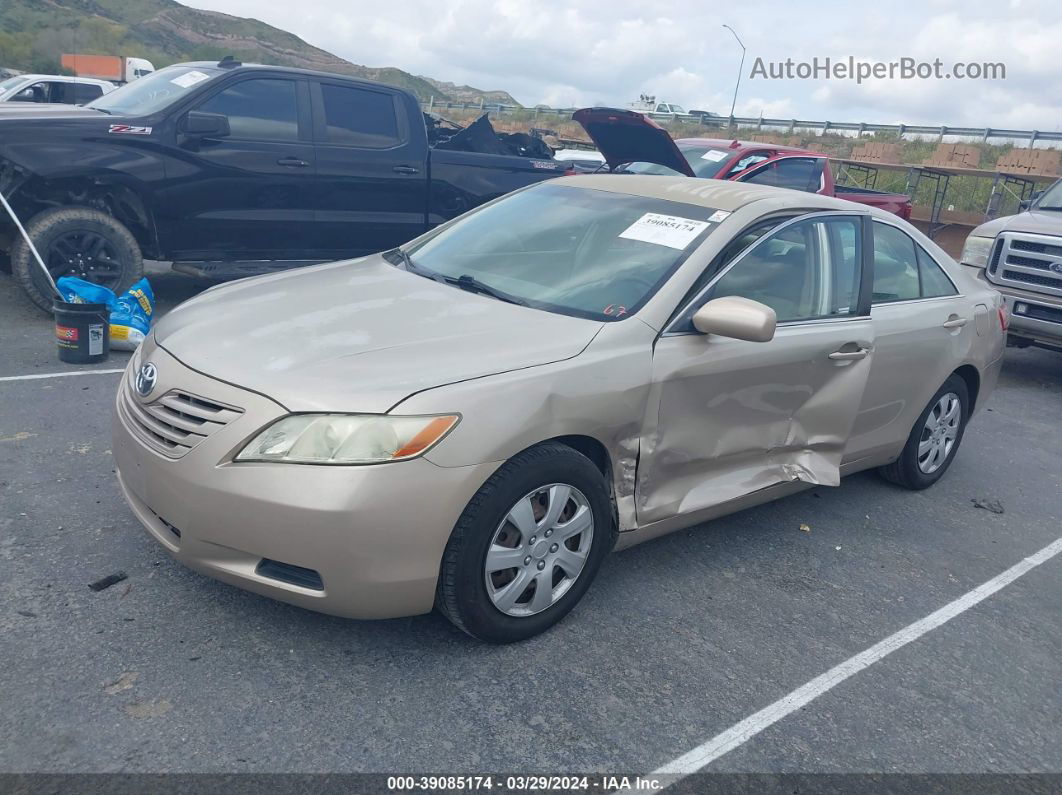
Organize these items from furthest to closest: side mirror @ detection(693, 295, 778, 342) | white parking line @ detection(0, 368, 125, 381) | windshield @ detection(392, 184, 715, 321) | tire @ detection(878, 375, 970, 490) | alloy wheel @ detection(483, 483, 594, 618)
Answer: white parking line @ detection(0, 368, 125, 381), tire @ detection(878, 375, 970, 490), windshield @ detection(392, 184, 715, 321), side mirror @ detection(693, 295, 778, 342), alloy wheel @ detection(483, 483, 594, 618)

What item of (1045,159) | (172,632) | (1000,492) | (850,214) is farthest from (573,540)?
(1045,159)

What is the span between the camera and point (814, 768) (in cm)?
280

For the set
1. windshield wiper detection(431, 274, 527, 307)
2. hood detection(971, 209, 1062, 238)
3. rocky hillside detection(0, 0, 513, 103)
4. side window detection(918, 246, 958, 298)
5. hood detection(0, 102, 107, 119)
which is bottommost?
windshield wiper detection(431, 274, 527, 307)

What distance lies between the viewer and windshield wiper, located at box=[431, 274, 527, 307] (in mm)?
3619

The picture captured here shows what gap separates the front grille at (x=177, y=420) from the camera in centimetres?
284

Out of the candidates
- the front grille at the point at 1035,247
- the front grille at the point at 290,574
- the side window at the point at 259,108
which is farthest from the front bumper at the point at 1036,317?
the front grille at the point at 290,574

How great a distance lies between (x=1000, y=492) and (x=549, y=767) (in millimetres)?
3970

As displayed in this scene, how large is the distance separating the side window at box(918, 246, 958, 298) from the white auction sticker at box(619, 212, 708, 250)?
173 cm

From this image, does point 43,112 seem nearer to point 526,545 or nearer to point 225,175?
point 225,175

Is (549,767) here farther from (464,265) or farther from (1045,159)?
(1045,159)

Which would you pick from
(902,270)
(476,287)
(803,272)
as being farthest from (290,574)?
(902,270)

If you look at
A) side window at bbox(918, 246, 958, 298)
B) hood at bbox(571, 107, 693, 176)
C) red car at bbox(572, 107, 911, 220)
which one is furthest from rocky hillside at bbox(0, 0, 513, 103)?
side window at bbox(918, 246, 958, 298)

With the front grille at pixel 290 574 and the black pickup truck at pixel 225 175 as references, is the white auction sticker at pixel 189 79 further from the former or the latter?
the front grille at pixel 290 574

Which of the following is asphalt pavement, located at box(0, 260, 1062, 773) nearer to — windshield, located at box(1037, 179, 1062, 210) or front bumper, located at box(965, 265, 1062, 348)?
front bumper, located at box(965, 265, 1062, 348)
